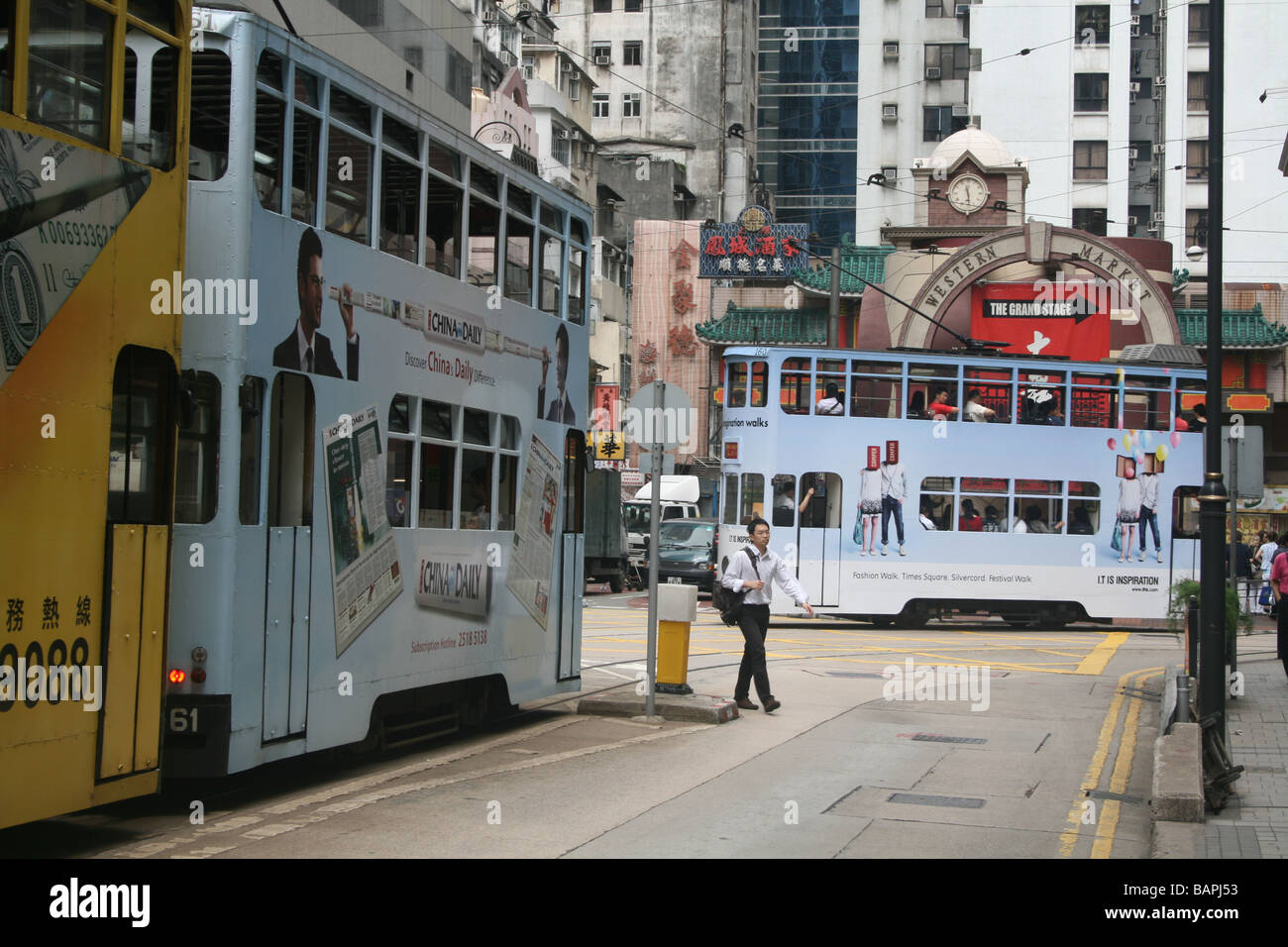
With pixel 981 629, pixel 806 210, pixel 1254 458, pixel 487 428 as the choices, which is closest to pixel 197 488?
pixel 487 428

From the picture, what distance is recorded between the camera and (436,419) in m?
11.0

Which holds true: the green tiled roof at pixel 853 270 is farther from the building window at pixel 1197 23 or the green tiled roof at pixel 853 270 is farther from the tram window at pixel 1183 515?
the tram window at pixel 1183 515

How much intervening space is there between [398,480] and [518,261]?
8.99 ft

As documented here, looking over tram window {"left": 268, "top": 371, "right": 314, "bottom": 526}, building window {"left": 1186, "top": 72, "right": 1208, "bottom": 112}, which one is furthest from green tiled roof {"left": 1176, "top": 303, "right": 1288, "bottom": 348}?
tram window {"left": 268, "top": 371, "right": 314, "bottom": 526}

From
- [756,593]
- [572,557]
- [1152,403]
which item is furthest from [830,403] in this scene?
[572,557]

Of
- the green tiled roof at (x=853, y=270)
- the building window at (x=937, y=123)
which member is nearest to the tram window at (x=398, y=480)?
the green tiled roof at (x=853, y=270)

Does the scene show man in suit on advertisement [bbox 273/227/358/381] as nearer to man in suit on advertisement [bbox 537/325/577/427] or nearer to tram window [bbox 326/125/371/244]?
tram window [bbox 326/125/371/244]

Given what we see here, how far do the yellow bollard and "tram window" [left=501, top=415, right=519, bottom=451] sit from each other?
2430mm

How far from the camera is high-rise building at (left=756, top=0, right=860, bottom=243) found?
2977 inches

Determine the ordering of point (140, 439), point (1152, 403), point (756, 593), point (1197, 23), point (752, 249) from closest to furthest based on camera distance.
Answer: point (140, 439)
point (756, 593)
point (1152, 403)
point (752, 249)
point (1197, 23)

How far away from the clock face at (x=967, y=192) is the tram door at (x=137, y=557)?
1594 inches

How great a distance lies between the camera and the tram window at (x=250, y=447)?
27.8ft

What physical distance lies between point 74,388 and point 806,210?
71.0 metres

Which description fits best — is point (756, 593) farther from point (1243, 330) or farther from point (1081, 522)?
point (1243, 330)
